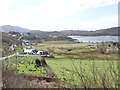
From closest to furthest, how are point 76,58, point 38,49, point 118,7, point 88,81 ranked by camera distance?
point 118,7 < point 88,81 < point 76,58 < point 38,49

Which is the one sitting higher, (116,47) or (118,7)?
(118,7)

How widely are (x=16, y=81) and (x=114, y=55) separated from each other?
7.13 ft

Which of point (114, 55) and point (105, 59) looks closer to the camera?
point (114, 55)

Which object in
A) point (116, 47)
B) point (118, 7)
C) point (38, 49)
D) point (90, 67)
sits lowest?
point (38, 49)

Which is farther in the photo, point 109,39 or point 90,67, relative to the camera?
point 90,67

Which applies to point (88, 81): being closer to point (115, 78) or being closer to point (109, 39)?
point (115, 78)

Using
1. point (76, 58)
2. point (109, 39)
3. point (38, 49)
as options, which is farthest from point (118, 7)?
point (38, 49)

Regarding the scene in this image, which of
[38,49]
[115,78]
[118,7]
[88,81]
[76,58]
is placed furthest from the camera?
[38,49]

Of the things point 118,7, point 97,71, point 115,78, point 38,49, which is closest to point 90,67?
point 97,71

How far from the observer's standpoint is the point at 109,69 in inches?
128

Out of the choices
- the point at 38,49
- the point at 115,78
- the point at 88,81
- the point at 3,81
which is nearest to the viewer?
the point at 115,78

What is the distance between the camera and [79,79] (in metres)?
3.45

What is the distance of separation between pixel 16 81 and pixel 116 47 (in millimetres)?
2288

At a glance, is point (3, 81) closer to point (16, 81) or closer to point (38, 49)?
point (16, 81)
